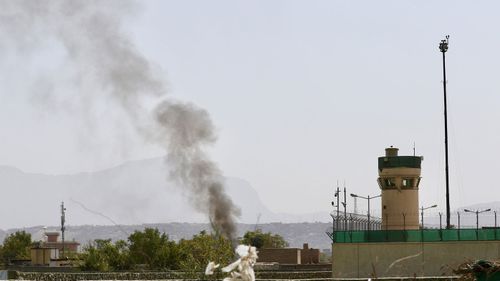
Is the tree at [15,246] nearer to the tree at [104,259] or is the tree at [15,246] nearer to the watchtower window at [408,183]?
the tree at [104,259]

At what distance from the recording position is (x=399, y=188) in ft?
156

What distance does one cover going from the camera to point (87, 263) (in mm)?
61156

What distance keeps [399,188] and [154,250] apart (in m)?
29.7

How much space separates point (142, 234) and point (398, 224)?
3173cm

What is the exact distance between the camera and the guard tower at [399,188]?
47031mm

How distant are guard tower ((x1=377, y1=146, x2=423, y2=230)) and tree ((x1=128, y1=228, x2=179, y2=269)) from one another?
2333 cm

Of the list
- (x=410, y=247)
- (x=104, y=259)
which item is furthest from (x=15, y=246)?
(x=410, y=247)

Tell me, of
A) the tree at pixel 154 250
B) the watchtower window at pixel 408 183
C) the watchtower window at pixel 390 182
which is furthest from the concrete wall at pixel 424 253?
the tree at pixel 154 250

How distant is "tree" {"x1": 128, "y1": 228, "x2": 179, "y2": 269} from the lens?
68.3 metres

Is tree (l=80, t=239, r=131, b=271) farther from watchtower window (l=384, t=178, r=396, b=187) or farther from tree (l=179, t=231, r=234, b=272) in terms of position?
tree (l=179, t=231, r=234, b=272)

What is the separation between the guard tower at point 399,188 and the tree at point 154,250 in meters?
23.3

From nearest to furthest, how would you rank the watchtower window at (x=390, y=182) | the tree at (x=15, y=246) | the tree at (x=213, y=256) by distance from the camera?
1. the tree at (x=213, y=256)
2. the watchtower window at (x=390, y=182)
3. the tree at (x=15, y=246)

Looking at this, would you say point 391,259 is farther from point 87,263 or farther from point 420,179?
point 87,263

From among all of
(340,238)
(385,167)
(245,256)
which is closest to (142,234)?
(385,167)
